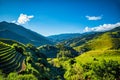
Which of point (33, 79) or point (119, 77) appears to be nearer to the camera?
point (33, 79)

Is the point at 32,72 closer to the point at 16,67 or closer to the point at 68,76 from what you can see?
the point at 16,67

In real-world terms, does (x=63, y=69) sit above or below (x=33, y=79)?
below

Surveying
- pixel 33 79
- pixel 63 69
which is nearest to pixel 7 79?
pixel 33 79

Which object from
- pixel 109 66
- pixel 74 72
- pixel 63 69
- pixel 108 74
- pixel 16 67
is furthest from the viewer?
pixel 63 69

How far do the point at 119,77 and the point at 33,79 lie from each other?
223ft

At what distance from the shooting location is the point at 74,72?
144 m

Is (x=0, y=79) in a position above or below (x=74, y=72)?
above

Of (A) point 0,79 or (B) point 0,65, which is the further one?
(B) point 0,65

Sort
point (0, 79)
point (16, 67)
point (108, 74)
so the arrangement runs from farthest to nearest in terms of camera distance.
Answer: point (108, 74)
point (16, 67)
point (0, 79)

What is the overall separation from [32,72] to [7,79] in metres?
15.1

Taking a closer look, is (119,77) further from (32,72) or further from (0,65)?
(0,65)

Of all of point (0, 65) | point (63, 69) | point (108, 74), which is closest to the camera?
point (0, 65)

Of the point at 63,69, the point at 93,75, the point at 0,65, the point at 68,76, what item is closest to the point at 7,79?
the point at 0,65

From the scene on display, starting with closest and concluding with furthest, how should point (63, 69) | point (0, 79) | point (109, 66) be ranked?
point (0, 79)
point (109, 66)
point (63, 69)
